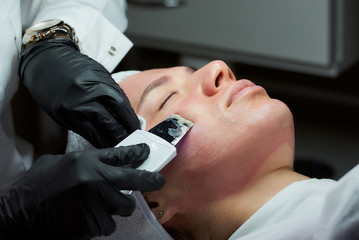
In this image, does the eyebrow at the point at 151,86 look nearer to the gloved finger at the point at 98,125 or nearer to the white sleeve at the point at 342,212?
the gloved finger at the point at 98,125

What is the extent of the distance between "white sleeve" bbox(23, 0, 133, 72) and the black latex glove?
0.79ft

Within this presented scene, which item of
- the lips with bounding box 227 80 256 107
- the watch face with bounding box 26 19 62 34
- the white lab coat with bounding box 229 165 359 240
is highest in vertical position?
the watch face with bounding box 26 19 62 34

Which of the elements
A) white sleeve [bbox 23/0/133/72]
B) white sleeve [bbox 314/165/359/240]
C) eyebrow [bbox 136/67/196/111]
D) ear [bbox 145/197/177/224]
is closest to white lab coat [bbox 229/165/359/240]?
white sleeve [bbox 314/165/359/240]

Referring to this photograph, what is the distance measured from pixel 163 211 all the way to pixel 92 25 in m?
0.64

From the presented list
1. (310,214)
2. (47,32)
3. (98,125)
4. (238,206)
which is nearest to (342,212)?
(310,214)

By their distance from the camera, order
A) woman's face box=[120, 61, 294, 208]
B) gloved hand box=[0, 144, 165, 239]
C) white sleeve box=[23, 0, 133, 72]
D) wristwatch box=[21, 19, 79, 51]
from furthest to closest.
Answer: white sleeve box=[23, 0, 133, 72] → wristwatch box=[21, 19, 79, 51] → woman's face box=[120, 61, 294, 208] → gloved hand box=[0, 144, 165, 239]

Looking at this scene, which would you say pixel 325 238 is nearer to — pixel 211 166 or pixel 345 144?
pixel 211 166

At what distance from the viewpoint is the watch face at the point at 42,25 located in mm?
1460

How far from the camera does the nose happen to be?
4.19ft

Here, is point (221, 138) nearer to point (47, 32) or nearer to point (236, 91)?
point (236, 91)

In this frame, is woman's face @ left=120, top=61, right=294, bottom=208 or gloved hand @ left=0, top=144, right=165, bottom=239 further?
woman's face @ left=120, top=61, right=294, bottom=208

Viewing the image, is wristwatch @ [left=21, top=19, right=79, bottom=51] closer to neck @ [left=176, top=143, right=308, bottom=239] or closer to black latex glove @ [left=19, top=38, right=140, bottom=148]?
black latex glove @ [left=19, top=38, right=140, bottom=148]

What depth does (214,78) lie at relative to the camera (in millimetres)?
1286

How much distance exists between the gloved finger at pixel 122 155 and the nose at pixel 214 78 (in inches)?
10.3
